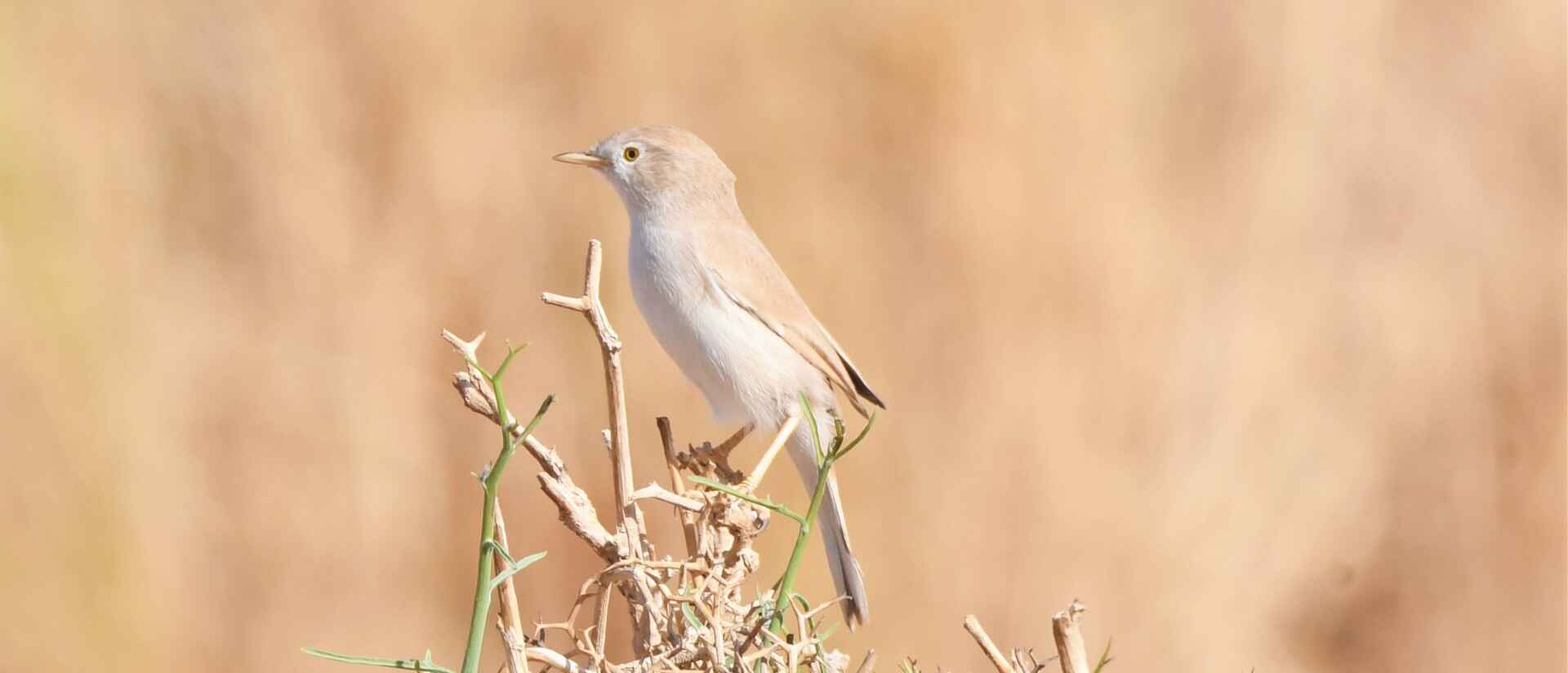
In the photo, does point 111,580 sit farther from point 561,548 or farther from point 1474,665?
point 1474,665

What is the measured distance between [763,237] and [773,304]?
1198 millimetres

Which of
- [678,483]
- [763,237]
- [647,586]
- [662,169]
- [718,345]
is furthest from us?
[763,237]

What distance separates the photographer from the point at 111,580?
157 inches

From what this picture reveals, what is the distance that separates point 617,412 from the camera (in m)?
1.36

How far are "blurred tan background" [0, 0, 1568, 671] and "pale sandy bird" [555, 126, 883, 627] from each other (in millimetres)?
975

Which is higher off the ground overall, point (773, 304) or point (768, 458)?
point (773, 304)

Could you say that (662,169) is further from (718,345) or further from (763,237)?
(763,237)

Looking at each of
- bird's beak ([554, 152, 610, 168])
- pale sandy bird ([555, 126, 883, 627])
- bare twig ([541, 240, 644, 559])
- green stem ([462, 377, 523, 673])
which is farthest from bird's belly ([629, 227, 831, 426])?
green stem ([462, 377, 523, 673])

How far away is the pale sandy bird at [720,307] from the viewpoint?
266 centimetres

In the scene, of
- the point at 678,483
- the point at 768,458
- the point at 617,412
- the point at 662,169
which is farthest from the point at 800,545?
the point at 662,169

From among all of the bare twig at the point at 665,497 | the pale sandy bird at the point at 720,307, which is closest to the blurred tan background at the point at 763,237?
the pale sandy bird at the point at 720,307

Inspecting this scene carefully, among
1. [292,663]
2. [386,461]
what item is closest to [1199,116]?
[386,461]

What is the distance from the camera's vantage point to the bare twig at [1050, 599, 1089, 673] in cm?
114

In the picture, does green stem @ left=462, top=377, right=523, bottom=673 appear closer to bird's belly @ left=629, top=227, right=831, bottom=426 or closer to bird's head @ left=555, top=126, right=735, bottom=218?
bird's belly @ left=629, top=227, right=831, bottom=426
